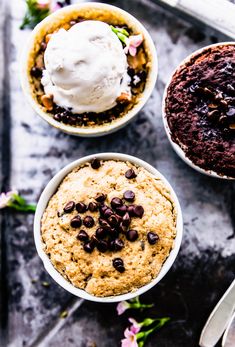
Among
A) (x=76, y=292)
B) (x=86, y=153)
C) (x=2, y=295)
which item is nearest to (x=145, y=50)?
(x=86, y=153)

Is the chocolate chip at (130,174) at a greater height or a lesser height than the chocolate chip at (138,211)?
greater

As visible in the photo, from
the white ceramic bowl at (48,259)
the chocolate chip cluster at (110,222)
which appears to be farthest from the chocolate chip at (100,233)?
the white ceramic bowl at (48,259)

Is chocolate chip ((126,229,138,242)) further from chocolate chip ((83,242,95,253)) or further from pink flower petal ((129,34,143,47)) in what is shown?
pink flower petal ((129,34,143,47))

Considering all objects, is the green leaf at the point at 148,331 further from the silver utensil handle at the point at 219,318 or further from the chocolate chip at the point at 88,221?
the chocolate chip at the point at 88,221

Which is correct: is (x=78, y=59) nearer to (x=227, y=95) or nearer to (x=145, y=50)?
(x=145, y=50)

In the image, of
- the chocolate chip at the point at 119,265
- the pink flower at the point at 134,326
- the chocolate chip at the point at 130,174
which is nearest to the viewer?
the chocolate chip at the point at 119,265

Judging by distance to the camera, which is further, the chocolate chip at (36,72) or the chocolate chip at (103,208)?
the chocolate chip at (36,72)

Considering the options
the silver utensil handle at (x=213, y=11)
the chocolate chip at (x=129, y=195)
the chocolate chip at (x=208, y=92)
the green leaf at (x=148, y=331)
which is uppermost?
the silver utensil handle at (x=213, y=11)

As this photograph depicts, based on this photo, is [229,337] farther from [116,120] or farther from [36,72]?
[36,72]
